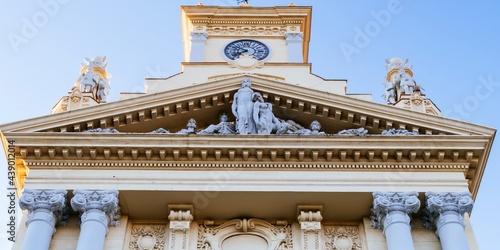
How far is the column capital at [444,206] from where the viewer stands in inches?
731

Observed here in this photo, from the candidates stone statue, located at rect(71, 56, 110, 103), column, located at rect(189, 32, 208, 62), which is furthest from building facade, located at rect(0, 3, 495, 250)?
column, located at rect(189, 32, 208, 62)

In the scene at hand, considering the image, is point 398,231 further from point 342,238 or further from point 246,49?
point 246,49

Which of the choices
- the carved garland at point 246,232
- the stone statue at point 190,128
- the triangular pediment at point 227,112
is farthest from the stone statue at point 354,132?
the stone statue at point 190,128

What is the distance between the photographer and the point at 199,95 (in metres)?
20.6

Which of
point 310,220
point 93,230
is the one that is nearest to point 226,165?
point 310,220

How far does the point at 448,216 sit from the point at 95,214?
25.3 feet

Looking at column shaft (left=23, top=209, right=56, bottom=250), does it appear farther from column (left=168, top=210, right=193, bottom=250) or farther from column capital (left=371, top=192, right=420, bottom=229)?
column capital (left=371, top=192, right=420, bottom=229)

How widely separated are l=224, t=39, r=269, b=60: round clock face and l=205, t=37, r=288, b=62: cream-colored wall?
7.5 inches

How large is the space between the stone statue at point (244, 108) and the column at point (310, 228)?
92.6 inches

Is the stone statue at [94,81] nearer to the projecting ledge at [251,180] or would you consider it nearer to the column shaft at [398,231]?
the projecting ledge at [251,180]

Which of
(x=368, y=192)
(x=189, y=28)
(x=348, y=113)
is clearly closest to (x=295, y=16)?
(x=189, y=28)

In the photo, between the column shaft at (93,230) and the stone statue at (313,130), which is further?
the stone statue at (313,130)

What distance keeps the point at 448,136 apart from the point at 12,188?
1030 cm

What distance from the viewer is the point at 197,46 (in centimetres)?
2895
